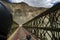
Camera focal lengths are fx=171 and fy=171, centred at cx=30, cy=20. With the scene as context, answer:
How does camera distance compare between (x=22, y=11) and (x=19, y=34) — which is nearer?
(x=19, y=34)

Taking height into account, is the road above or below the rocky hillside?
below

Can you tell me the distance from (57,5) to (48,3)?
3.41m

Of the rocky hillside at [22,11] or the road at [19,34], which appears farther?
the rocky hillside at [22,11]

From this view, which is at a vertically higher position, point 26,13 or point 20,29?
point 26,13

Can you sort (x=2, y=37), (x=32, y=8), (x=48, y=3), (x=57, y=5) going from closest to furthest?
(x=2, y=37) → (x=57, y=5) → (x=48, y=3) → (x=32, y=8)

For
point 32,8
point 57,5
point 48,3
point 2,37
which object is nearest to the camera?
point 2,37

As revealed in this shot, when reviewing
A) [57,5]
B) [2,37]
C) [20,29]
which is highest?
[57,5]

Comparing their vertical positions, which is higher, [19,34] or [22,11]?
[22,11]

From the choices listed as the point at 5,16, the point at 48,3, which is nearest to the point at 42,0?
the point at 48,3

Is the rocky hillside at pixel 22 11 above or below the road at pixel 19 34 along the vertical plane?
above

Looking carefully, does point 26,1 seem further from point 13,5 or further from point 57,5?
point 57,5

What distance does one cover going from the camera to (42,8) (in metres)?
5.61

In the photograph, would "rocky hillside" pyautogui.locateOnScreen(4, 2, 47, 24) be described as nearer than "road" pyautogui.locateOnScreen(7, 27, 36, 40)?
No

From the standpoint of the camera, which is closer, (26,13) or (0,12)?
(0,12)
